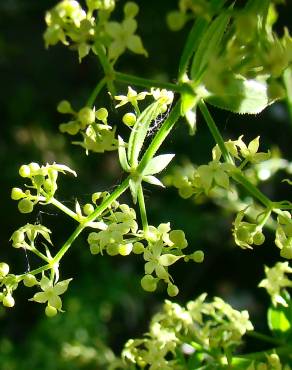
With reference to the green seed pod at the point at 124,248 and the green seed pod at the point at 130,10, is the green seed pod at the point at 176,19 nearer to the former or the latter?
the green seed pod at the point at 130,10

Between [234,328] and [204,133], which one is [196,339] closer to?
[234,328]


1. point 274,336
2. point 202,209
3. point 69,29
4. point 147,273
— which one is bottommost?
point 202,209

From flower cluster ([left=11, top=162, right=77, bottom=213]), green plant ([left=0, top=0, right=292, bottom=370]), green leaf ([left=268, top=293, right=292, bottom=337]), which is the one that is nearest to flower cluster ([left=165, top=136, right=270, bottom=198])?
green plant ([left=0, top=0, right=292, bottom=370])

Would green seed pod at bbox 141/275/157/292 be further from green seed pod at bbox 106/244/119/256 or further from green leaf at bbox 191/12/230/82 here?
green leaf at bbox 191/12/230/82

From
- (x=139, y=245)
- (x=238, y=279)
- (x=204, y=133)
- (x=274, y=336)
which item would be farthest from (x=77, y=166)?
(x=139, y=245)

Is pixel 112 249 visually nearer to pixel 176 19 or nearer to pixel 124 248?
pixel 124 248

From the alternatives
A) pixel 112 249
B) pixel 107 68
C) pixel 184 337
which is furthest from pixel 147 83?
pixel 184 337

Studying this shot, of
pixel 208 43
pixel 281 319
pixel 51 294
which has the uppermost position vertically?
pixel 208 43
